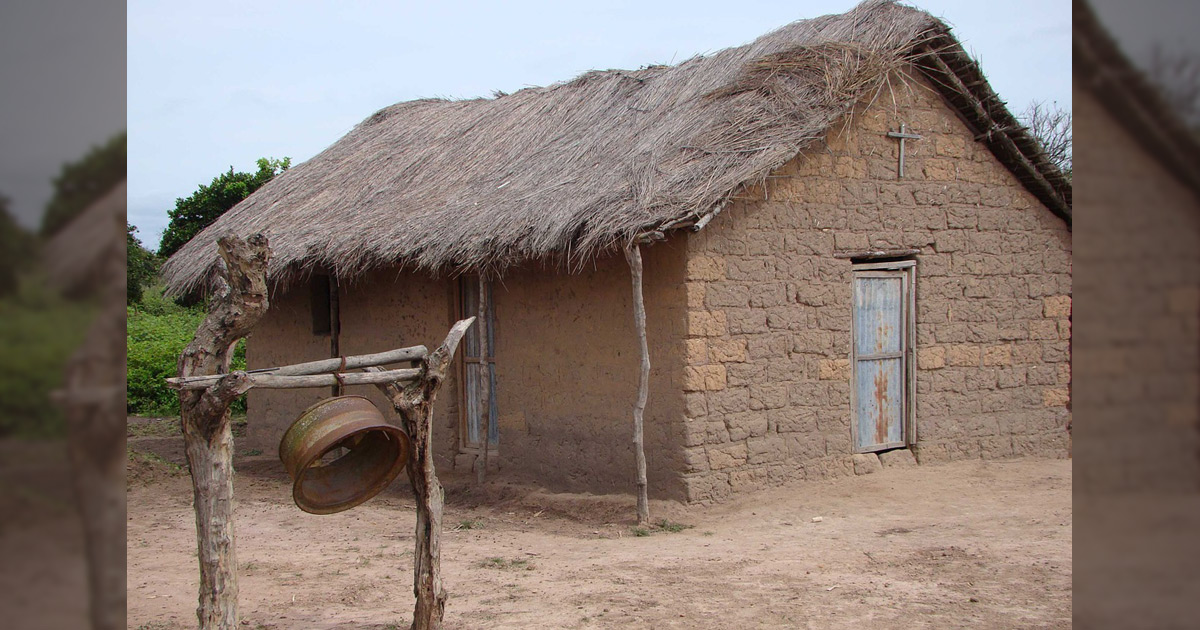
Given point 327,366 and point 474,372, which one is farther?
point 474,372

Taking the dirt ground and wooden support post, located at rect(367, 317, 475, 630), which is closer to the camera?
wooden support post, located at rect(367, 317, 475, 630)

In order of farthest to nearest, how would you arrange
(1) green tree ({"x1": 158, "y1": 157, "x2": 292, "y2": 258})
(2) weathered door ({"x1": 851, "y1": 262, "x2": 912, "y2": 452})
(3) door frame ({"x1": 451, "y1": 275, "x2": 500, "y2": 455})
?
(1) green tree ({"x1": 158, "y1": 157, "x2": 292, "y2": 258}) < (3) door frame ({"x1": 451, "y1": 275, "x2": 500, "y2": 455}) < (2) weathered door ({"x1": 851, "y1": 262, "x2": 912, "y2": 452})

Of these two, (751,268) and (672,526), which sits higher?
(751,268)

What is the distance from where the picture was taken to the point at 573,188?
7.50 meters

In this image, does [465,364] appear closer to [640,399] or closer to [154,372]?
[640,399]

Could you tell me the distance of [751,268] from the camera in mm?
7117

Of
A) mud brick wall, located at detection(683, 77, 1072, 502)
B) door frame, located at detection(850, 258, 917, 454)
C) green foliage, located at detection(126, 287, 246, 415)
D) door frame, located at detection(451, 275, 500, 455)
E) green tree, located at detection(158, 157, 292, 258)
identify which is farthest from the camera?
green tree, located at detection(158, 157, 292, 258)
